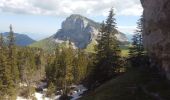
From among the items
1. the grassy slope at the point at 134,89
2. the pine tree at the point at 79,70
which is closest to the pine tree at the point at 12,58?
the pine tree at the point at 79,70

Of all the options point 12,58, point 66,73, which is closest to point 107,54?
point 66,73

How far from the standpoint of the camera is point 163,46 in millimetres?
47562

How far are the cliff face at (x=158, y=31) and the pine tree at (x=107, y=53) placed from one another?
18.4m

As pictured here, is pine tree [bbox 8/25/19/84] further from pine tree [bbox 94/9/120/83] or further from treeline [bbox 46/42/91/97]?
pine tree [bbox 94/9/120/83]

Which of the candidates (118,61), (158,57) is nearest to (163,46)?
(158,57)

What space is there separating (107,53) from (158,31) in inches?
1029

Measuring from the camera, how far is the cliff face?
44.9 m

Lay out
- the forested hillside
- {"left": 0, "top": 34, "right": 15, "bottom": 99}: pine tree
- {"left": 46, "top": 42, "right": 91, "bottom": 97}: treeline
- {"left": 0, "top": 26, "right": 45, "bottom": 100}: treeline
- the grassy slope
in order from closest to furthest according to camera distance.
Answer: the grassy slope, the forested hillside, {"left": 0, "top": 34, "right": 15, "bottom": 99}: pine tree, {"left": 0, "top": 26, "right": 45, "bottom": 100}: treeline, {"left": 46, "top": 42, "right": 91, "bottom": 97}: treeline

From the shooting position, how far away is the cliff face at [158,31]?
4488 centimetres

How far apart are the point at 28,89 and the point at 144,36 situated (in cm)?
4975

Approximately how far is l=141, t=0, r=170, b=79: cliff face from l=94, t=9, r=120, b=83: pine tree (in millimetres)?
18360

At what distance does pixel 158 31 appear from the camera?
48281mm

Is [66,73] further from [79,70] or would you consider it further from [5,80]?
[5,80]

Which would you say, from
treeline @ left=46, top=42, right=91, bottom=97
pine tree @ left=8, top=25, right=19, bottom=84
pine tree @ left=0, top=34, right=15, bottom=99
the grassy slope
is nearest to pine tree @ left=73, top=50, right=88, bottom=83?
treeline @ left=46, top=42, right=91, bottom=97
